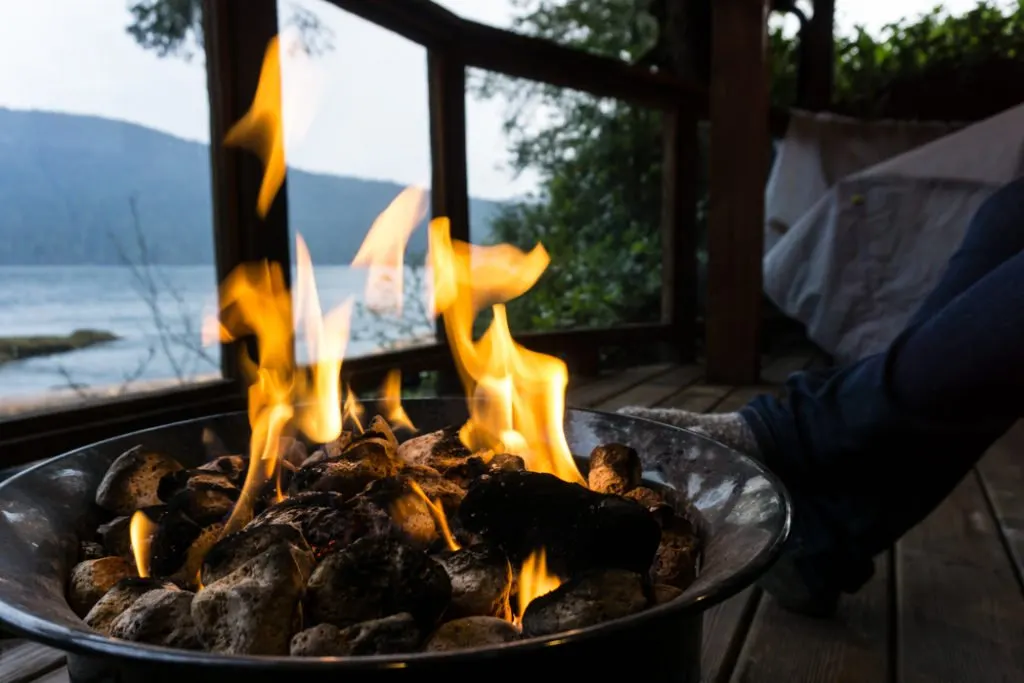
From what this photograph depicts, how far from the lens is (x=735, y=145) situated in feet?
10.6

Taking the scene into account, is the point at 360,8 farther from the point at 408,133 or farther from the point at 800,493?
the point at 800,493

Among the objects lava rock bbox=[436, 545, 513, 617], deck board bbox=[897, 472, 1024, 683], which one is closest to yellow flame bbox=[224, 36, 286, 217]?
lava rock bbox=[436, 545, 513, 617]

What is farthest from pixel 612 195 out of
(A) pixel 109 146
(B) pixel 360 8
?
(A) pixel 109 146

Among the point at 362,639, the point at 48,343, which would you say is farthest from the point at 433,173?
the point at 362,639

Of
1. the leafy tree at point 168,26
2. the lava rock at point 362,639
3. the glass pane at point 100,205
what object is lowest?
the lava rock at point 362,639

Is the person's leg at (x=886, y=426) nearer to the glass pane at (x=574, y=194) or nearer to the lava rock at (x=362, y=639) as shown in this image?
the lava rock at (x=362, y=639)

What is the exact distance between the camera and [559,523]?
775mm

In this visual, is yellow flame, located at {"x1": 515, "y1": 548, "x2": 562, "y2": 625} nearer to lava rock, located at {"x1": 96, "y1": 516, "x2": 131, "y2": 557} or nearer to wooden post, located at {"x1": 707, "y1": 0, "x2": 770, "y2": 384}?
lava rock, located at {"x1": 96, "y1": 516, "x2": 131, "y2": 557}

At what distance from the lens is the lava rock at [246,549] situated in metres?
0.72

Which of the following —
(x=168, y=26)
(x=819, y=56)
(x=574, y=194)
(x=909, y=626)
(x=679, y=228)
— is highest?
(x=819, y=56)

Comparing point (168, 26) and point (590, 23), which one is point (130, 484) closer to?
point (168, 26)

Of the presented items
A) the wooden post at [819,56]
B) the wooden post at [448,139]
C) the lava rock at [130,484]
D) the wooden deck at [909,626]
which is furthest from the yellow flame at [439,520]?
the wooden post at [819,56]

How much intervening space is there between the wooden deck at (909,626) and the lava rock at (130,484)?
16.4 inches

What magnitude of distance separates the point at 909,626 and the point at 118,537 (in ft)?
4.19
